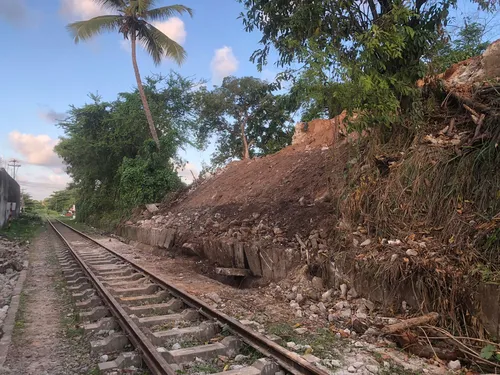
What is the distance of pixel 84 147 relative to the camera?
27.9 meters

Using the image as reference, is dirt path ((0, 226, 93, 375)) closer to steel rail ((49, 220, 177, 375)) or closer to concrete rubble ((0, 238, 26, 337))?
concrete rubble ((0, 238, 26, 337))

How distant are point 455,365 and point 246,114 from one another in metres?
27.2

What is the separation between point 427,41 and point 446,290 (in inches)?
180

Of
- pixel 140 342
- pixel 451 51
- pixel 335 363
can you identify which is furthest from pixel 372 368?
pixel 451 51

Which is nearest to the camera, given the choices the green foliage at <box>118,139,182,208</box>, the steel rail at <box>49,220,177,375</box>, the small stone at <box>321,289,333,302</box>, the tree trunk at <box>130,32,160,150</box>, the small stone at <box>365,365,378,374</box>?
the steel rail at <box>49,220,177,375</box>

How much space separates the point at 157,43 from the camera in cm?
2341

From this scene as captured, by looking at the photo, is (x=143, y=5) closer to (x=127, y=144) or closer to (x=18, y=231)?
(x=127, y=144)

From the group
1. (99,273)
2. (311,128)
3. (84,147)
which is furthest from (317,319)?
(84,147)

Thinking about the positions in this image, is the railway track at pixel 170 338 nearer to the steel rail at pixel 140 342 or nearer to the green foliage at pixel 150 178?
the steel rail at pixel 140 342

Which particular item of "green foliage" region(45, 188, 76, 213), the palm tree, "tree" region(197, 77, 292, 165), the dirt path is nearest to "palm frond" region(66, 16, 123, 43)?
the palm tree

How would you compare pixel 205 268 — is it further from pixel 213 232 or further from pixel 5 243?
pixel 5 243

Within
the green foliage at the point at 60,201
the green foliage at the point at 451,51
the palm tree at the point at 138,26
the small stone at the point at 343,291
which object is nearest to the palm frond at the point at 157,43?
the palm tree at the point at 138,26

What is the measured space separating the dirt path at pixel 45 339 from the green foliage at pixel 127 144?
14445mm

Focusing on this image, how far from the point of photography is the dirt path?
14.8 feet
